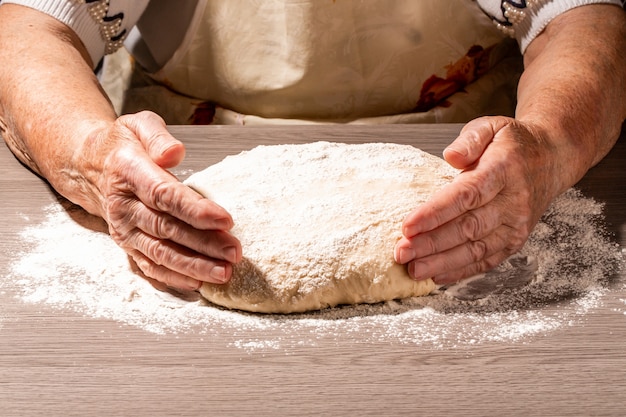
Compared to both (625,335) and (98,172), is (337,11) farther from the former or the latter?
(625,335)

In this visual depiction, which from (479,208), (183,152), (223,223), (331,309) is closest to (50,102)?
(183,152)

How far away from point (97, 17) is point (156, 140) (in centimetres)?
A: 64

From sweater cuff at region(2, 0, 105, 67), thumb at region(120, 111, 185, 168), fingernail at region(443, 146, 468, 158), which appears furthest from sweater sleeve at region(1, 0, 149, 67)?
fingernail at region(443, 146, 468, 158)

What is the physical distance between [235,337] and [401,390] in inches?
9.9

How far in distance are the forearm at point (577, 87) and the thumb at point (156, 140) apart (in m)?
0.62

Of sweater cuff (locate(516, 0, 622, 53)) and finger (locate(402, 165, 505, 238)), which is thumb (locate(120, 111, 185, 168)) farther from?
sweater cuff (locate(516, 0, 622, 53))

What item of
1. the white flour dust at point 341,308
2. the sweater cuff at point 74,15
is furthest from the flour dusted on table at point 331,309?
the sweater cuff at point 74,15

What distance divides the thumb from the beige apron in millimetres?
547

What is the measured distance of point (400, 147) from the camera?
1463 mm

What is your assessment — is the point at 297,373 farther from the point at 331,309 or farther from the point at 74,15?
the point at 74,15

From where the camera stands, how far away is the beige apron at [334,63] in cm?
172

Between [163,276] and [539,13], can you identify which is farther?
[539,13]

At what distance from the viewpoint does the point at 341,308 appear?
1173 mm

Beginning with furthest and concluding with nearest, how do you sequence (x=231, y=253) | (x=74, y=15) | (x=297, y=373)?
(x=74, y=15), (x=231, y=253), (x=297, y=373)
